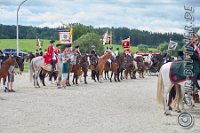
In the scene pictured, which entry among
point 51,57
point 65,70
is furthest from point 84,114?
point 65,70

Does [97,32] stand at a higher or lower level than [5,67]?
higher

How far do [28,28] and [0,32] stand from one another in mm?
8059

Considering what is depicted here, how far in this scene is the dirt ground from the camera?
12.6m

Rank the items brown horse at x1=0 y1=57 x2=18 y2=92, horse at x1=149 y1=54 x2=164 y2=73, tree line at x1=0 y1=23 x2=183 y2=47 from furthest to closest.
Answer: tree line at x1=0 y1=23 x2=183 y2=47 → horse at x1=149 y1=54 x2=164 y2=73 → brown horse at x1=0 y1=57 x2=18 y2=92

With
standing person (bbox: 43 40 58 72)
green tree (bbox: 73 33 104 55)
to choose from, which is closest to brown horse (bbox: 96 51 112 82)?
standing person (bbox: 43 40 58 72)

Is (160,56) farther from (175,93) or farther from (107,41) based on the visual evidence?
(175,93)

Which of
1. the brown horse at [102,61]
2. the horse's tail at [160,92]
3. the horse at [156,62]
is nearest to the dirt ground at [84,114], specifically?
the horse's tail at [160,92]

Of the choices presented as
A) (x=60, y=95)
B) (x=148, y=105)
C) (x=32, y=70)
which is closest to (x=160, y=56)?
(x=32, y=70)

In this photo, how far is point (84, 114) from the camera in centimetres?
1544

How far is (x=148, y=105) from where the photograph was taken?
18344 millimetres

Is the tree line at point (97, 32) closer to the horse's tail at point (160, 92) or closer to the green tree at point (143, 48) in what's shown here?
the green tree at point (143, 48)

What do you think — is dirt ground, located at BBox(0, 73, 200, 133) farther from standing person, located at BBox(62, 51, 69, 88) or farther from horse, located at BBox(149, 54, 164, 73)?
horse, located at BBox(149, 54, 164, 73)

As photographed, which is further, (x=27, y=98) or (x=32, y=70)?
(x=32, y=70)

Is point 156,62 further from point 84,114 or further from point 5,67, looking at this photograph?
point 84,114
